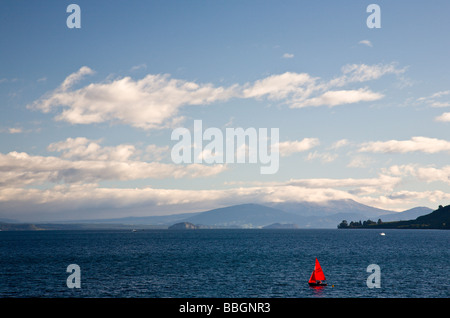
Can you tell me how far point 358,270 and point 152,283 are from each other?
50.1 m

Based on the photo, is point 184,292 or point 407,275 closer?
point 184,292

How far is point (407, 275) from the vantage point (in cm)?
8906

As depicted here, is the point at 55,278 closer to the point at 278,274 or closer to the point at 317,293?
the point at 278,274

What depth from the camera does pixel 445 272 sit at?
94.4 metres

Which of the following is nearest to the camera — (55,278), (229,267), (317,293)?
(317,293)
